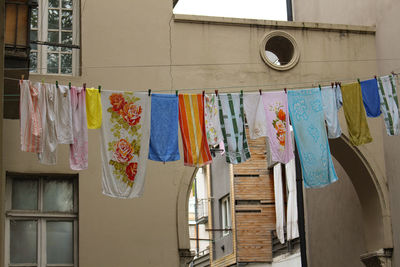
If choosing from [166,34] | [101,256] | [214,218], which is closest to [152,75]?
[166,34]

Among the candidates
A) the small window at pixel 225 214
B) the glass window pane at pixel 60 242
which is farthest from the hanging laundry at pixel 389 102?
the small window at pixel 225 214

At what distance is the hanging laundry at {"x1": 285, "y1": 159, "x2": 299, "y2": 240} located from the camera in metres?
23.0

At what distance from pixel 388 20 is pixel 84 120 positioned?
6923 mm

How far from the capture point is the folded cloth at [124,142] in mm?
12188

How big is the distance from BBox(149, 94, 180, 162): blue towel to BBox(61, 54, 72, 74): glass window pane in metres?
2.59

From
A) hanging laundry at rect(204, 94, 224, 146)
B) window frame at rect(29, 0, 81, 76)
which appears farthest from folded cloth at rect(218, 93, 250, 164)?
window frame at rect(29, 0, 81, 76)

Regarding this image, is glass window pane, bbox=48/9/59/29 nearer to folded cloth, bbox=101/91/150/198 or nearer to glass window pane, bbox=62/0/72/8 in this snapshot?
glass window pane, bbox=62/0/72/8

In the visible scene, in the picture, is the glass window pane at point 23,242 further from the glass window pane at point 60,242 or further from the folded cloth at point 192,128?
the folded cloth at point 192,128

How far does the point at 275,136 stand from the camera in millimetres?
12922

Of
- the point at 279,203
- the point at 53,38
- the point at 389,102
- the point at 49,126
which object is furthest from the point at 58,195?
the point at 279,203

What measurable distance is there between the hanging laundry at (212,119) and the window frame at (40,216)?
2.71 metres

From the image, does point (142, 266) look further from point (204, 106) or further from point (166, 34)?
point (166, 34)

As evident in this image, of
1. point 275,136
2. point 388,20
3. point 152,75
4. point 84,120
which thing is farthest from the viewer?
point 388,20

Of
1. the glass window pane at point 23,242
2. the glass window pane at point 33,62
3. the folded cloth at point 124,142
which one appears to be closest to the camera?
the folded cloth at point 124,142
